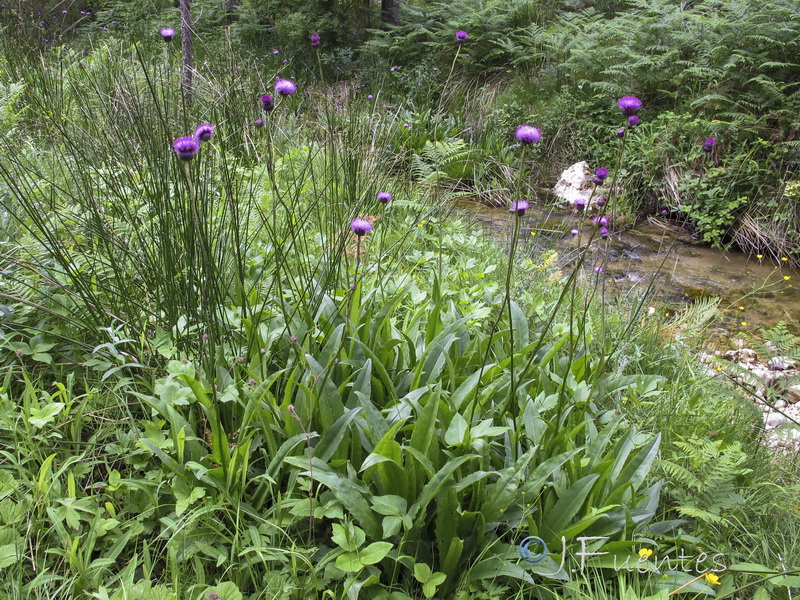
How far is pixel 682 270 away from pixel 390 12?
19.4ft

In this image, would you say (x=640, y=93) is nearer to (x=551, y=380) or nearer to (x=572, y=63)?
(x=572, y=63)

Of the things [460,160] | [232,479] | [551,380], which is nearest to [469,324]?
[551,380]

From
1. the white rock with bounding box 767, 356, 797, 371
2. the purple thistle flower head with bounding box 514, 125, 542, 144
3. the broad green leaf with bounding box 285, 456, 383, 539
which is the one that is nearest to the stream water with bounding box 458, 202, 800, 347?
the white rock with bounding box 767, 356, 797, 371

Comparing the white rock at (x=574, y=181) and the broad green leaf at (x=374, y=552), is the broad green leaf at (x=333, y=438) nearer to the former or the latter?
the broad green leaf at (x=374, y=552)

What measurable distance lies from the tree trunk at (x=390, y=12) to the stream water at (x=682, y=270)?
14.3 ft

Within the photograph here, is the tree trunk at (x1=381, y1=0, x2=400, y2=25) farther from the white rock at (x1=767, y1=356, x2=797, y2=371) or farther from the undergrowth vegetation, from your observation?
the white rock at (x1=767, y1=356, x2=797, y2=371)

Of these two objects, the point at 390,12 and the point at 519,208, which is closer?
the point at 519,208

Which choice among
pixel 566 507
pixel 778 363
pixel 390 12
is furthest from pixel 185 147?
pixel 390 12

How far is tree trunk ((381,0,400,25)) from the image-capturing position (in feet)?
25.0

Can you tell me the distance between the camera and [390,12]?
25.1 ft

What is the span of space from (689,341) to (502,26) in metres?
6.12

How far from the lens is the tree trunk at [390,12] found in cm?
763

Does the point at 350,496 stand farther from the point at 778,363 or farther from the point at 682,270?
the point at 682,270

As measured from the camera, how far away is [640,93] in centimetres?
545
